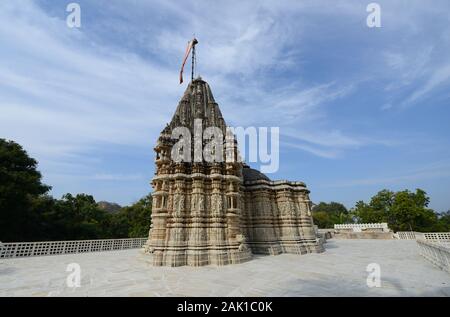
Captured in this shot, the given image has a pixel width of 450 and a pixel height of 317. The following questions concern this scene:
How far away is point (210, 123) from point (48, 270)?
391 inches

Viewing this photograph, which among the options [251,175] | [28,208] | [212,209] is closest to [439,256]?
[212,209]

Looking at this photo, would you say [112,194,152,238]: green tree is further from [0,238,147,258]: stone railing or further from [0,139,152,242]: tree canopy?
[0,238,147,258]: stone railing

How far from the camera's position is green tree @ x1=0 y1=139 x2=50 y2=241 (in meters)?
18.3

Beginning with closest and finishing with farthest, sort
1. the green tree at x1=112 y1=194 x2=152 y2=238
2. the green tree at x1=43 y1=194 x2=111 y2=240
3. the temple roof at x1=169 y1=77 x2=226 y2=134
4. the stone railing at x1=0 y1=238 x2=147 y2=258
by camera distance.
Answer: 1. the stone railing at x1=0 y1=238 x2=147 y2=258
2. the temple roof at x1=169 y1=77 x2=226 y2=134
3. the green tree at x1=43 y1=194 x2=111 y2=240
4. the green tree at x1=112 y1=194 x2=152 y2=238

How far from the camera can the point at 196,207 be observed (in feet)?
35.6

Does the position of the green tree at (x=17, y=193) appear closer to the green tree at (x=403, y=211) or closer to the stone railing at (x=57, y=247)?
the stone railing at (x=57, y=247)

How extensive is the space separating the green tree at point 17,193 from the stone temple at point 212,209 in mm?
14451

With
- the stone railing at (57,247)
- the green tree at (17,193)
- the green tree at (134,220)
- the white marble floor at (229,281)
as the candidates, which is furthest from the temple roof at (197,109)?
the green tree at (134,220)

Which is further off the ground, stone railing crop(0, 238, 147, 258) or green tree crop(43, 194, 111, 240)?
green tree crop(43, 194, 111, 240)

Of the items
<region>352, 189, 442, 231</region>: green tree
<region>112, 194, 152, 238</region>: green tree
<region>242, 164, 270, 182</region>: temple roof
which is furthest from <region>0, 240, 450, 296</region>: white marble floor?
<region>352, 189, 442, 231</region>: green tree

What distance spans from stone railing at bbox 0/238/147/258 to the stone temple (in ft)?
25.3

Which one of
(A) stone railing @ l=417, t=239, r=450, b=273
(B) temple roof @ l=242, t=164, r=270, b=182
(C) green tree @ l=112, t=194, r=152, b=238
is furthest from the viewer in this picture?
(C) green tree @ l=112, t=194, r=152, b=238
